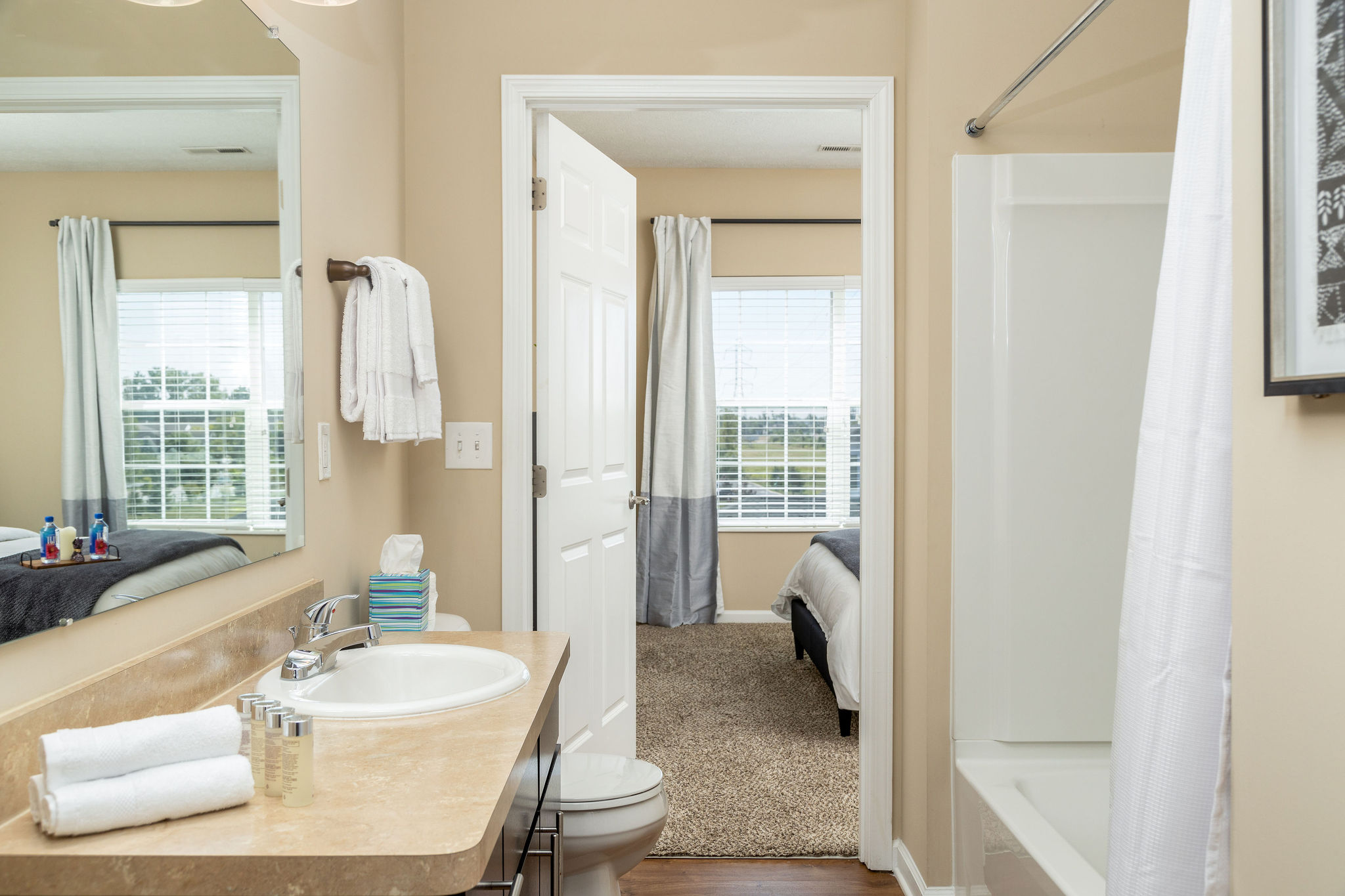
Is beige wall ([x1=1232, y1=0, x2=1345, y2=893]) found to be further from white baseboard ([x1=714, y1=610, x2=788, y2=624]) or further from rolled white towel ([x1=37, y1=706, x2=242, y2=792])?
white baseboard ([x1=714, y1=610, x2=788, y2=624])

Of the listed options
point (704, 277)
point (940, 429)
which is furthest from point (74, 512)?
point (704, 277)

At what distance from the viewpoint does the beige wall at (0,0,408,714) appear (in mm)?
1348

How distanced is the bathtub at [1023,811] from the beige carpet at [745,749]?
0.55 metres

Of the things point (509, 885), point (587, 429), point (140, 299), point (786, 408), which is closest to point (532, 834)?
point (509, 885)

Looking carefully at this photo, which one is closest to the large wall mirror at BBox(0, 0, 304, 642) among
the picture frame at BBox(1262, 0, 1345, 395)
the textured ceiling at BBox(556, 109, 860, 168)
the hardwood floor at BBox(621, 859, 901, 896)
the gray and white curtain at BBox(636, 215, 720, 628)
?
the picture frame at BBox(1262, 0, 1345, 395)

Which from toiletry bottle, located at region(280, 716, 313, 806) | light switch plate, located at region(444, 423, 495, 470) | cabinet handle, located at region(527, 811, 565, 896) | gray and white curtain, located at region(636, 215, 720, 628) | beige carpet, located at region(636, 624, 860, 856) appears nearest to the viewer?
toiletry bottle, located at region(280, 716, 313, 806)

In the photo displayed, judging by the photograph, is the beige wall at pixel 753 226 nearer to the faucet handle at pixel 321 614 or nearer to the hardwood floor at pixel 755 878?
the hardwood floor at pixel 755 878

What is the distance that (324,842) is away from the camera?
83 centimetres

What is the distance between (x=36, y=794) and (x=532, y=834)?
0.67 metres

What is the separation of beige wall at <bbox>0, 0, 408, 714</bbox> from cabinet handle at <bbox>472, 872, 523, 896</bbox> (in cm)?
59

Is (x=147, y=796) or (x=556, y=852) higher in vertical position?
(x=147, y=796)

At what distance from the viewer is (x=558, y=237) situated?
2.38 m

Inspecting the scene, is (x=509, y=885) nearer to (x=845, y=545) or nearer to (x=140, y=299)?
(x=140, y=299)

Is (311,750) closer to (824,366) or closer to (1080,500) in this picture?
(1080,500)
